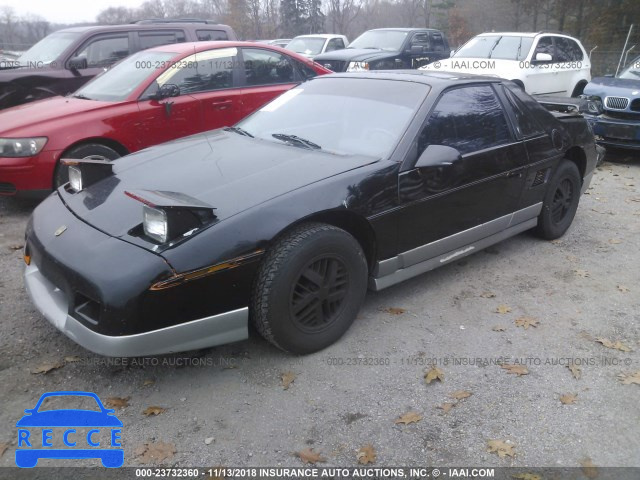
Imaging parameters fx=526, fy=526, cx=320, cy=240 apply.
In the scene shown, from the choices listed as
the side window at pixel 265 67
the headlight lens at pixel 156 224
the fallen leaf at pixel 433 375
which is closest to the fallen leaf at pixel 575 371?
the fallen leaf at pixel 433 375

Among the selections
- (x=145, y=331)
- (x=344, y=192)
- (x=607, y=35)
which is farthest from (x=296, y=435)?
(x=607, y=35)

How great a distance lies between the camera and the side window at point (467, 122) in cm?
364

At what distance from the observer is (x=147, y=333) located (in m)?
2.54

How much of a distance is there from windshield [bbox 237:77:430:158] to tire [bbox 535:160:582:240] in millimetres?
1842

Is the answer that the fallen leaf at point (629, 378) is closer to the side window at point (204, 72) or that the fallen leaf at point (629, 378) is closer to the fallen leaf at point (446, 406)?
the fallen leaf at point (446, 406)

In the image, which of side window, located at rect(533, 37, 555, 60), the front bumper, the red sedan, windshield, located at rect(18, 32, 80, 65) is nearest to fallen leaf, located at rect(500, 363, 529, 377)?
the red sedan

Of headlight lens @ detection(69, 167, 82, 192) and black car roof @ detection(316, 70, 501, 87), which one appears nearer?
headlight lens @ detection(69, 167, 82, 192)

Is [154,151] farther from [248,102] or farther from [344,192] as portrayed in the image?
[248,102]

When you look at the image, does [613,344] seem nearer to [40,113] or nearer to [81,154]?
[81,154]

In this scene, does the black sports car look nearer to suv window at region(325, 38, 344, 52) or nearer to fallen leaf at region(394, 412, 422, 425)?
fallen leaf at region(394, 412, 422, 425)

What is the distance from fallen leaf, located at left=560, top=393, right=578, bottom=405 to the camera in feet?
9.45

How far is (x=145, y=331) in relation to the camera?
2.54 metres

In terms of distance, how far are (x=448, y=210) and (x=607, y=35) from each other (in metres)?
25.4

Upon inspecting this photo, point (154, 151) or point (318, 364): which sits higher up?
point (154, 151)
